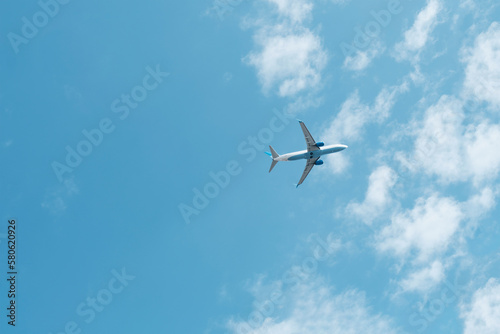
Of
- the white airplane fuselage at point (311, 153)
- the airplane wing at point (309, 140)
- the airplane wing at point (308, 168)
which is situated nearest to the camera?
the airplane wing at point (309, 140)

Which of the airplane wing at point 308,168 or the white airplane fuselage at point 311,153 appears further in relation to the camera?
the airplane wing at point 308,168

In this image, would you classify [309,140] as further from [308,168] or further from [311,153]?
[308,168]

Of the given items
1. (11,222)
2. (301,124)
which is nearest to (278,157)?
(301,124)

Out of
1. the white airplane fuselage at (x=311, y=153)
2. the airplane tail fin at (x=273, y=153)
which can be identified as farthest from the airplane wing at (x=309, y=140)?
the airplane tail fin at (x=273, y=153)

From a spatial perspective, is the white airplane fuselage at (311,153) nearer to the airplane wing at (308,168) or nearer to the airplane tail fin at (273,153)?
the airplane tail fin at (273,153)

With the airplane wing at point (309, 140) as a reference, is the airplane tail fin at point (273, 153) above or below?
above

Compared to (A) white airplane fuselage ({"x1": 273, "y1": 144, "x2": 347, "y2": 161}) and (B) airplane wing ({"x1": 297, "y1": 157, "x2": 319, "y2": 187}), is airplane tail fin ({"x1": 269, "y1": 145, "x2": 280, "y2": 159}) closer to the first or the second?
(A) white airplane fuselage ({"x1": 273, "y1": 144, "x2": 347, "y2": 161})

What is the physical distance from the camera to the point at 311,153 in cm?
15138

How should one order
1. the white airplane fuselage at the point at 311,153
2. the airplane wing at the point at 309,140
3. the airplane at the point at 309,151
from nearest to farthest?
the airplane wing at the point at 309,140, the airplane at the point at 309,151, the white airplane fuselage at the point at 311,153

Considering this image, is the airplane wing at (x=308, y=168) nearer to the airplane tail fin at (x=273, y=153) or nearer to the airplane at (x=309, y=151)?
the airplane at (x=309, y=151)

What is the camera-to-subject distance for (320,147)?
152 metres

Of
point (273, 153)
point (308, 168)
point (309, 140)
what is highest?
point (273, 153)

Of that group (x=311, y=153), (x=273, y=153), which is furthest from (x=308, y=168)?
(x=273, y=153)

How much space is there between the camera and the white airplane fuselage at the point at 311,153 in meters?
150
